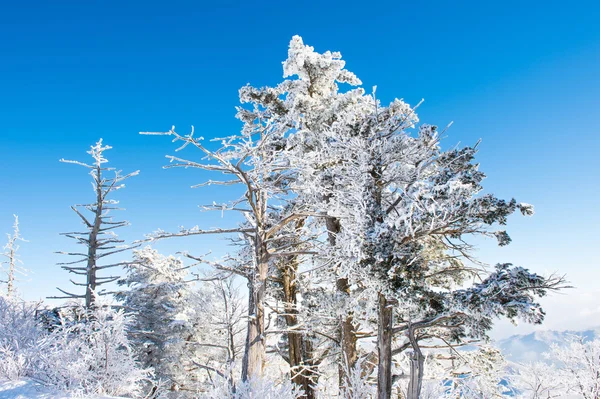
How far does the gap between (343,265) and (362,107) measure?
5.45 m

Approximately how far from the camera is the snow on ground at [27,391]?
587 cm

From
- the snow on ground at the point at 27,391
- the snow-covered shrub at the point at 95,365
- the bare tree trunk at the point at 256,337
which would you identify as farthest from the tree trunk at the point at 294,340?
the snow on ground at the point at 27,391

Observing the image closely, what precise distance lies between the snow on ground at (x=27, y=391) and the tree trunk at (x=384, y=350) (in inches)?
221

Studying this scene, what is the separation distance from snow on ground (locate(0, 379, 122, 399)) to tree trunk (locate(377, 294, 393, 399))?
562 cm

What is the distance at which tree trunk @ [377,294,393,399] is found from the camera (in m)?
7.94

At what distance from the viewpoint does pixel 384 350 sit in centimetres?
818

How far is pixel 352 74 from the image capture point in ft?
40.0

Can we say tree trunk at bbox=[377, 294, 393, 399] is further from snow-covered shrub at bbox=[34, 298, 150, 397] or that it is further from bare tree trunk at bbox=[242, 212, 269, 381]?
snow-covered shrub at bbox=[34, 298, 150, 397]

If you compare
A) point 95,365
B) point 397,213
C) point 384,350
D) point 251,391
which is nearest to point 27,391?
point 95,365

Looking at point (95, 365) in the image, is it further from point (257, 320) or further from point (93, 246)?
point (93, 246)

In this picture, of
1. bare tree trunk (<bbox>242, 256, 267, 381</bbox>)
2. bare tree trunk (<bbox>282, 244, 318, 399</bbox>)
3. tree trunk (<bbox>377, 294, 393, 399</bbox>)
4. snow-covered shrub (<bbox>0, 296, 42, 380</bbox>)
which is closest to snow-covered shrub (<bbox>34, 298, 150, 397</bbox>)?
snow-covered shrub (<bbox>0, 296, 42, 380</bbox>)

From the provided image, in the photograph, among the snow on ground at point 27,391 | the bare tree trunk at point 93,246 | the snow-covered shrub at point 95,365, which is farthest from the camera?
the bare tree trunk at point 93,246

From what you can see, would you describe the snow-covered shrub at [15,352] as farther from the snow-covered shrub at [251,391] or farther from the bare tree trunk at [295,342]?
the bare tree trunk at [295,342]

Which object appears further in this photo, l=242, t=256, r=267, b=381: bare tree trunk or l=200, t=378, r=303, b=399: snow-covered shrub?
l=242, t=256, r=267, b=381: bare tree trunk
